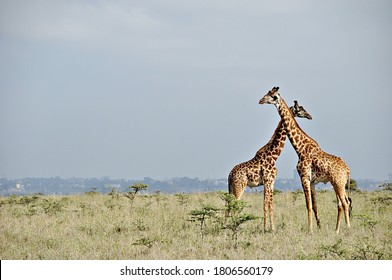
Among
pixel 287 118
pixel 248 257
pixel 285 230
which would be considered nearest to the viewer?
pixel 248 257

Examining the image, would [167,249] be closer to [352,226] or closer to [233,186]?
[233,186]

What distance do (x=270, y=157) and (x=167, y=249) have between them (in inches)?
144

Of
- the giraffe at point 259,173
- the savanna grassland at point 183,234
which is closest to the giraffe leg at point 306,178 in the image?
the savanna grassland at point 183,234

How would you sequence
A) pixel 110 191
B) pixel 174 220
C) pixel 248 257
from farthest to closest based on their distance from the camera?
pixel 110 191 < pixel 174 220 < pixel 248 257

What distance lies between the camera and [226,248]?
9.88m

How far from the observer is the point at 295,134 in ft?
40.1

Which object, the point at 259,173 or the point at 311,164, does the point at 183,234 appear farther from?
the point at 311,164

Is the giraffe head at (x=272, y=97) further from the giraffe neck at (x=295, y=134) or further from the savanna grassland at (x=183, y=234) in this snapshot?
the savanna grassland at (x=183, y=234)

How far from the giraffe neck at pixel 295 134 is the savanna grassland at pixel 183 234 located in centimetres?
169

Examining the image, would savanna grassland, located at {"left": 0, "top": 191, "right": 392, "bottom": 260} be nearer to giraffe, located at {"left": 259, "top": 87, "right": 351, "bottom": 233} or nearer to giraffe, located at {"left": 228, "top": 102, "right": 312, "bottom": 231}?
giraffe, located at {"left": 228, "top": 102, "right": 312, "bottom": 231}

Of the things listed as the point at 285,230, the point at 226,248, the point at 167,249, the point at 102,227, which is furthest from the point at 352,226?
the point at 102,227

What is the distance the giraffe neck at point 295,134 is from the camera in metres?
12.0
